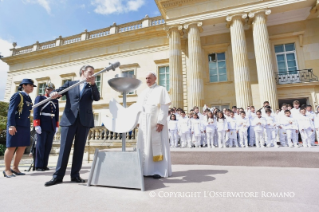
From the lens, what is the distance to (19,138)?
3.76 meters

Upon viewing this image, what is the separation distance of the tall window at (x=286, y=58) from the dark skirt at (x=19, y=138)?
15.0 metres

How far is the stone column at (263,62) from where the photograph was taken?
1080 centimetres

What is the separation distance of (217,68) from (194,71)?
10.6 ft

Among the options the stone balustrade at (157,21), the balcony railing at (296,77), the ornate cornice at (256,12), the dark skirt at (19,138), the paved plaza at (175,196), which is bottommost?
the paved plaza at (175,196)

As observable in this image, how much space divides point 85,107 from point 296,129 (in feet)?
24.8

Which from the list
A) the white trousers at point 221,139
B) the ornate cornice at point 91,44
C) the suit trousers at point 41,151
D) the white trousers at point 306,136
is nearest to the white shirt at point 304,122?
the white trousers at point 306,136

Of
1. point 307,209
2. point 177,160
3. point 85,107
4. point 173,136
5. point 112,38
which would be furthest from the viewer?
point 112,38

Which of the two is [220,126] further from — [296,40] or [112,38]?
[112,38]

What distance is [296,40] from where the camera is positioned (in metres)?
13.1

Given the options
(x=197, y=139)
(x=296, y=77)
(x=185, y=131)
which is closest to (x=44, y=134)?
(x=185, y=131)

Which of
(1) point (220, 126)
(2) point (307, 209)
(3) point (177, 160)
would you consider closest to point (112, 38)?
(1) point (220, 126)

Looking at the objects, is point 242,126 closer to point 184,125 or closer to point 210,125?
point 210,125

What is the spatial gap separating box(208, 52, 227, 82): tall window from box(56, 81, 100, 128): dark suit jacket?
12.9 metres

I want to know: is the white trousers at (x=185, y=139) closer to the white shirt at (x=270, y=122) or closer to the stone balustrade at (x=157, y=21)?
the white shirt at (x=270, y=122)
